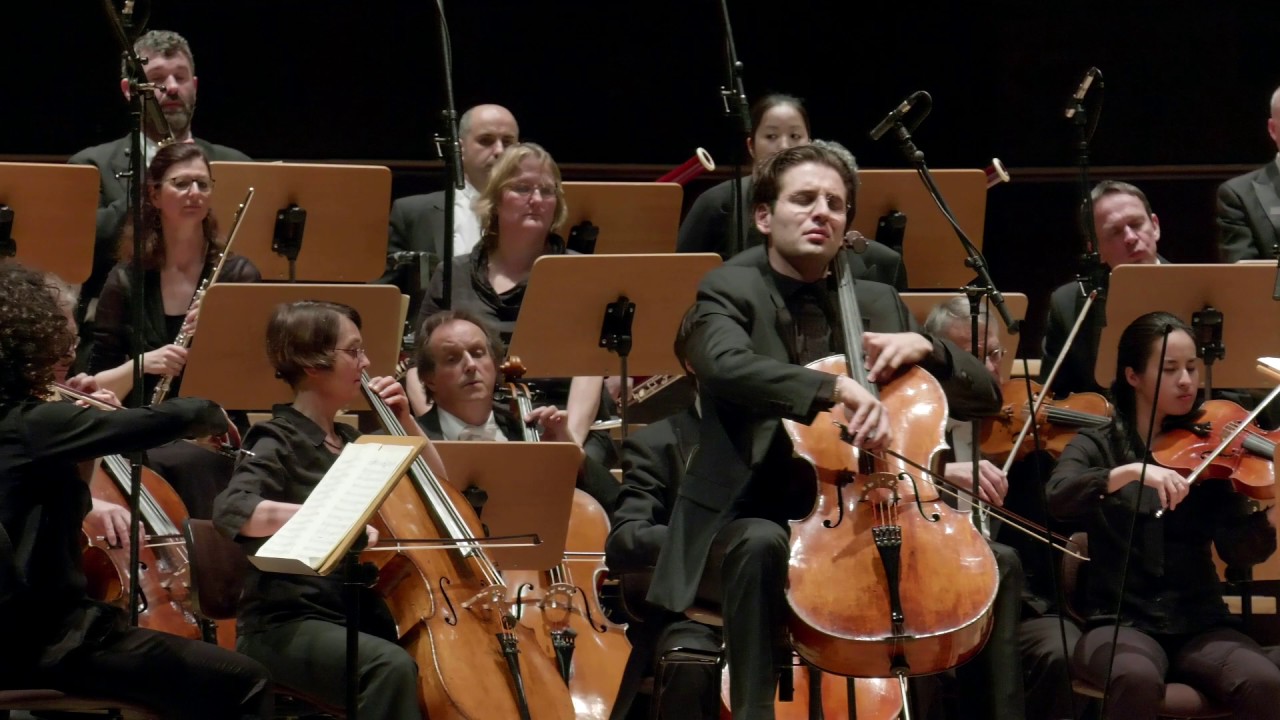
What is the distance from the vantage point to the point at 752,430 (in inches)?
121

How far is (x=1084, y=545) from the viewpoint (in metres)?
3.98

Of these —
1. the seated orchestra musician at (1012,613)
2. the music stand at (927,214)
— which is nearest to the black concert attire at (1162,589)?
the seated orchestra musician at (1012,613)

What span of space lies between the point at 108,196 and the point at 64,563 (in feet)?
7.68

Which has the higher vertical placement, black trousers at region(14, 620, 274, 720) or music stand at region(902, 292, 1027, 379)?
music stand at region(902, 292, 1027, 379)

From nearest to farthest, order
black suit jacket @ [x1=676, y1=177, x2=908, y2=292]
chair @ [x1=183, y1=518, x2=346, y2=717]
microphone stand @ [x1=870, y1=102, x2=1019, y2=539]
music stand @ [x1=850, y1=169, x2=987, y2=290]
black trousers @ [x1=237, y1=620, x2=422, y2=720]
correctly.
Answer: black trousers @ [x1=237, y1=620, x2=422, y2=720], chair @ [x1=183, y1=518, x2=346, y2=717], microphone stand @ [x1=870, y1=102, x2=1019, y2=539], music stand @ [x1=850, y1=169, x2=987, y2=290], black suit jacket @ [x1=676, y1=177, x2=908, y2=292]

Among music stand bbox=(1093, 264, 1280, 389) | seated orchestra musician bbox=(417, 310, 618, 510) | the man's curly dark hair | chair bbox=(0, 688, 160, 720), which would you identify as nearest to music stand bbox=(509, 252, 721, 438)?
seated orchestra musician bbox=(417, 310, 618, 510)

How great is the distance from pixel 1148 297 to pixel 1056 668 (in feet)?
3.79

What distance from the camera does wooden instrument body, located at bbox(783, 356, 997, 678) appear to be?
108 inches

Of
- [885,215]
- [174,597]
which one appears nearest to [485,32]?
[885,215]

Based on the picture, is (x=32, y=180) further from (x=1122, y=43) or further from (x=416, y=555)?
(x=1122, y=43)

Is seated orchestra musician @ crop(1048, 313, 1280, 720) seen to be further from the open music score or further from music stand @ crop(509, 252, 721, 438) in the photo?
the open music score

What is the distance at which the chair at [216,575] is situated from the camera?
3275mm

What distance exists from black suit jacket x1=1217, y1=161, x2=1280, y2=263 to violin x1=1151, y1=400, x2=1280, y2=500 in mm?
1442

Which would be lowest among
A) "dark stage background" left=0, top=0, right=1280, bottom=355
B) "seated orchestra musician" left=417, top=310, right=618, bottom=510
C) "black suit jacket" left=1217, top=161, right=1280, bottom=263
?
"seated orchestra musician" left=417, top=310, right=618, bottom=510
